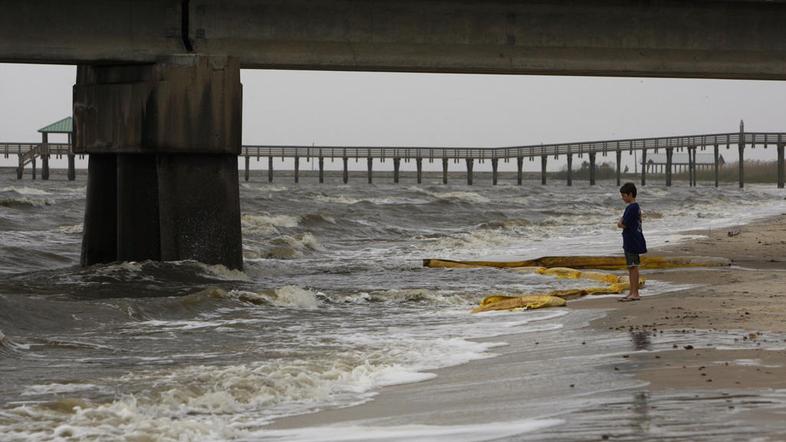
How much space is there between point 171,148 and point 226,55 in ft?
5.95

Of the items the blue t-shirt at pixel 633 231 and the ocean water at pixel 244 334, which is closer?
the ocean water at pixel 244 334

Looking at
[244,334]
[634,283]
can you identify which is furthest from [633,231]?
[244,334]

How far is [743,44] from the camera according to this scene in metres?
21.9

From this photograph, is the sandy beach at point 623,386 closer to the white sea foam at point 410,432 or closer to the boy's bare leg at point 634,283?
the white sea foam at point 410,432

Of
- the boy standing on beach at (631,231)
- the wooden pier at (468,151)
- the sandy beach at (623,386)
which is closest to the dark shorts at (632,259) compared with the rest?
the boy standing on beach at (631,231)

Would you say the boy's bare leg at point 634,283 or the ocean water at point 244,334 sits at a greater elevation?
the boy's bare leg at point 634,283

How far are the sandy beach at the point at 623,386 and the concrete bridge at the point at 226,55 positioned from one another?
7519 millimetres

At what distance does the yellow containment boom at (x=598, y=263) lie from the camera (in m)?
18.2

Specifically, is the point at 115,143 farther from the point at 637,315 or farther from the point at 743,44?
the point at 743,44

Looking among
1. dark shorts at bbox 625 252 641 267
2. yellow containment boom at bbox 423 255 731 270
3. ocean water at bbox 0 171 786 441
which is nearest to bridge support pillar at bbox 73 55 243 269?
ocean water at bbox 0 171 786 441

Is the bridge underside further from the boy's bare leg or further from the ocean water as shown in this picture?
the boy's bare leg

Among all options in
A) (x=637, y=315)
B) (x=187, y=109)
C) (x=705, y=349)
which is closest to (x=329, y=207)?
(x=187, y=109)

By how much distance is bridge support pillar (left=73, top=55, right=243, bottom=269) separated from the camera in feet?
57.2

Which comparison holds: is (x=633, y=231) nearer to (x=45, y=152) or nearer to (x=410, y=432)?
(x=410, y=432)
